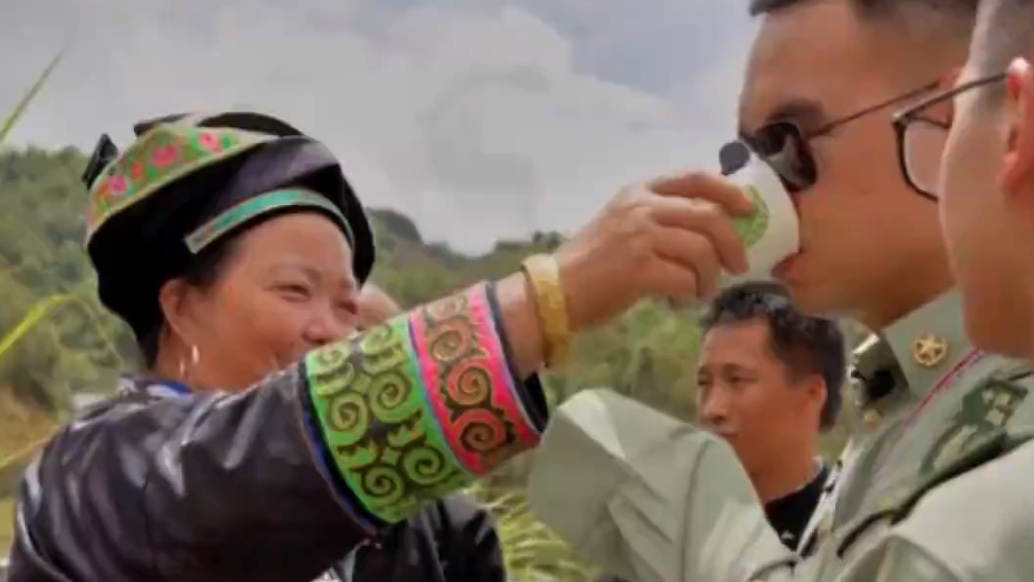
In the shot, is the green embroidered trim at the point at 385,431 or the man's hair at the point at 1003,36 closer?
the man's hair at the point at 1003,36

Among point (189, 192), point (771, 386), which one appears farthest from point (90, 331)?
point (189, 192)

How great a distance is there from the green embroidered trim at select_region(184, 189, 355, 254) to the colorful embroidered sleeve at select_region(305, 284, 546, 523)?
253 mm

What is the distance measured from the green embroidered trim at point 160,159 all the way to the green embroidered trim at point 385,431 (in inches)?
11.0

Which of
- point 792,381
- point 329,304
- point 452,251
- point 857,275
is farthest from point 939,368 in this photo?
point 452,251

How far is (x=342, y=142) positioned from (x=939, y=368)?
1.53 metres

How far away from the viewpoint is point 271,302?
930mm

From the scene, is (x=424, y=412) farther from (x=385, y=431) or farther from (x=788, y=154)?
(x=788, y=154)

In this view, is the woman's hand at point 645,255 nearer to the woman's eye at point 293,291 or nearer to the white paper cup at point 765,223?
the white paper cup at point 765,223

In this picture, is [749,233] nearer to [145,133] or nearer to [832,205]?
[832,205]

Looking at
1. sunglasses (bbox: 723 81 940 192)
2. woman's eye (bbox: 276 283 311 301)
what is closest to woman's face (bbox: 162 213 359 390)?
woman's eye (bbox: 276 283 311 301)

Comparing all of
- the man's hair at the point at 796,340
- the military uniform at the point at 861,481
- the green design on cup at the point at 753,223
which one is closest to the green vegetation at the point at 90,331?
the man's hair at the point at 796,340

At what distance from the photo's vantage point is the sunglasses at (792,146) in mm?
714

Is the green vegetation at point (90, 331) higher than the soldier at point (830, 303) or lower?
lower

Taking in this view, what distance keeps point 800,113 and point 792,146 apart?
0.08ft
